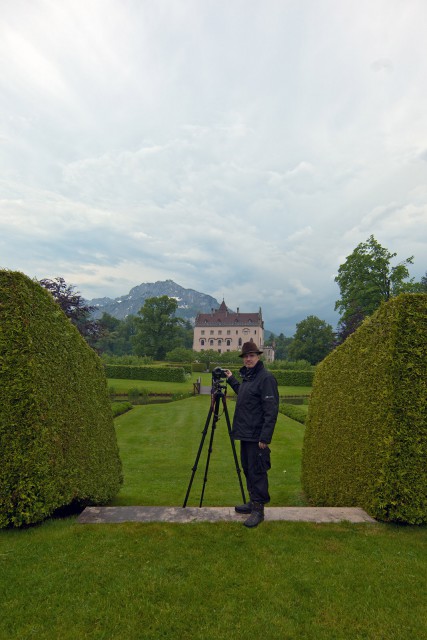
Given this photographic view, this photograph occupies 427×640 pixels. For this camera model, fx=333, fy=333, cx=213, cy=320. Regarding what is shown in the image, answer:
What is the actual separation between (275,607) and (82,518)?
2.97 m

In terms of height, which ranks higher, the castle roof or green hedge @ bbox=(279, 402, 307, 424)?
the castle roof

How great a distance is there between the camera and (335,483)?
598 centimetres

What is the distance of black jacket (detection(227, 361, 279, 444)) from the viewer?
194 inches

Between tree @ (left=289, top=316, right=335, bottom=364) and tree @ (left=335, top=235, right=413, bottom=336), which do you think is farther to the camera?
tree @ (left=289, top=316, right=335, bottom=364)

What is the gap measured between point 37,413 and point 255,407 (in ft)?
9.97

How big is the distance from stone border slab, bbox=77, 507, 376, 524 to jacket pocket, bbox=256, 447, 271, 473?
67cm

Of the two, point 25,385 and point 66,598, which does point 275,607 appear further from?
point 25,385

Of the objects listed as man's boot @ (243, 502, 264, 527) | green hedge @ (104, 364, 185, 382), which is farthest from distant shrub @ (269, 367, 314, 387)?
man's boot @ (243, 502, 264, 527)

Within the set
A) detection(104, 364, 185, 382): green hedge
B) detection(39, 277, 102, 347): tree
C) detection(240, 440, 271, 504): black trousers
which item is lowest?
detection(104, 364, 185, 382): green hedge

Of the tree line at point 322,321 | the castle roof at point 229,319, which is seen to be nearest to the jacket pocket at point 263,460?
the tree line at point 322,321

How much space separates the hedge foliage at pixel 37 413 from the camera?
4.25 metres

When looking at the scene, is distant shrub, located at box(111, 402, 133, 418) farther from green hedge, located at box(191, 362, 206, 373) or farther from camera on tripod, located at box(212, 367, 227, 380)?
green hedge, located at box(191, 362, 206, 373)

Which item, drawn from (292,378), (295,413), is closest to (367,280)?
(292,378)

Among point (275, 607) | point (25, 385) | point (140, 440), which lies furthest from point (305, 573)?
point (140, 440)
